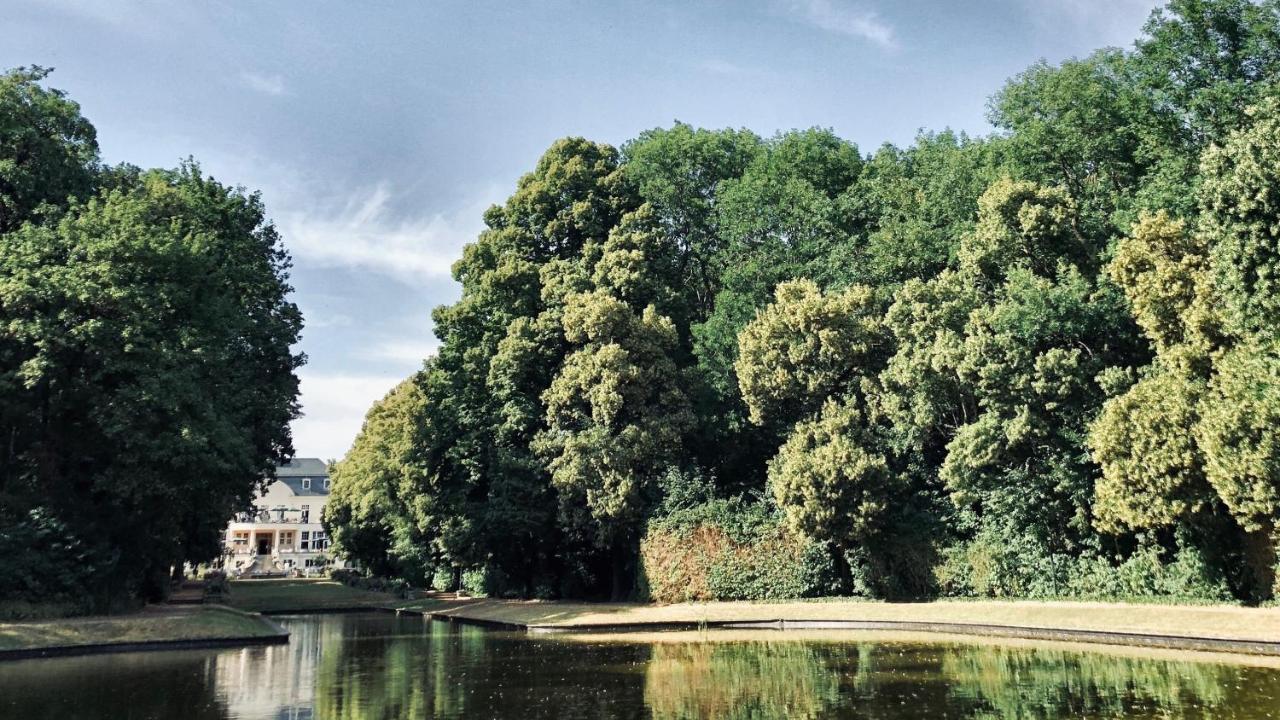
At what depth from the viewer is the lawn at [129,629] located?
25.7 metres

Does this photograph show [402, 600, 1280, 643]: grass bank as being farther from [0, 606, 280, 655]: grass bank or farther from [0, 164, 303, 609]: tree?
[0, 164, 303, 609]: tree

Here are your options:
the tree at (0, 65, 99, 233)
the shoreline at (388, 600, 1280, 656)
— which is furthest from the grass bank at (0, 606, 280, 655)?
the tree at (0, 65, 99, 233)

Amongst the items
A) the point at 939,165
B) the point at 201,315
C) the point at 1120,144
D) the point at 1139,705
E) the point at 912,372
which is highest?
the point at 939,165

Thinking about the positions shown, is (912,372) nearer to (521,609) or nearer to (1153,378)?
(1153,378)

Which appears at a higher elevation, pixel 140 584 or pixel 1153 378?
pixel 1153 378

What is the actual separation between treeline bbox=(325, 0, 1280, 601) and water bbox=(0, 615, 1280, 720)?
7.15 meters

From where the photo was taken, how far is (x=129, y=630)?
90.7 ft

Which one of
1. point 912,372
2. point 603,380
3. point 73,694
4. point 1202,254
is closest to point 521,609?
point 603,380

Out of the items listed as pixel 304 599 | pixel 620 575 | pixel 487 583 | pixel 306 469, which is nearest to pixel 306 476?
pixel 306 469

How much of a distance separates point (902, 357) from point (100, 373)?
27412 mm

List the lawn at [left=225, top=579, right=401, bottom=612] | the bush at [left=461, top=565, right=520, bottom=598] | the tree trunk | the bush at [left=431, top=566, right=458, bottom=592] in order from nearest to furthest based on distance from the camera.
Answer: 1. the tree trunk
2. the bush at [left=461, top=565, right=520, bottom=598]
3. the lawn at [left=225, top=579, right=401, bottom=612]
4. the bush at [left=431, top=566, right=458, bottom=592]

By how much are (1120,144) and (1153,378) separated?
12730 mm

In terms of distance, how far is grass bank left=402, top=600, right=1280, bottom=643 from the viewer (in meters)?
20.5

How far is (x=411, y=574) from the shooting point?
65.1 metres
